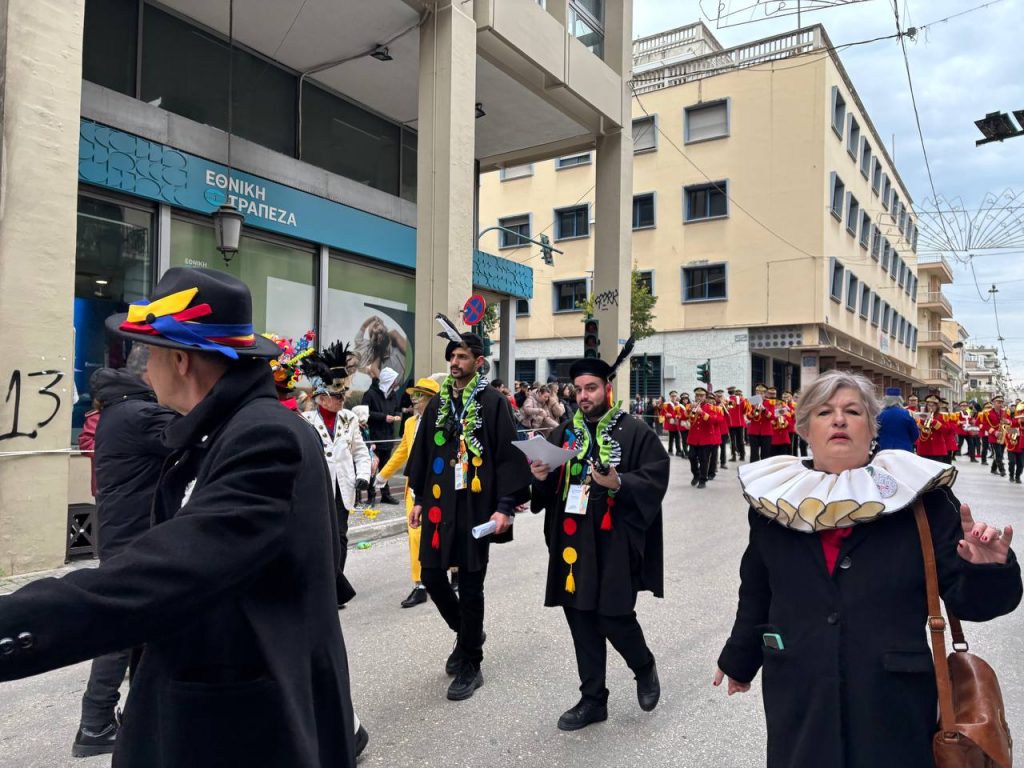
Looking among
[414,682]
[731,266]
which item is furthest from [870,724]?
[731,266]

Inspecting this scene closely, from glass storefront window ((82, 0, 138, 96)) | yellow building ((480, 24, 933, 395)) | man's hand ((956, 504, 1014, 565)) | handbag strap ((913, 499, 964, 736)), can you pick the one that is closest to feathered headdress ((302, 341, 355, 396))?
A: handbag strap ((913, 499, 964, 736))

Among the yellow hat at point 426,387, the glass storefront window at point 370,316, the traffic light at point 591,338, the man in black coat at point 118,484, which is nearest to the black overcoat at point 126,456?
the man in black coat at point 118,484

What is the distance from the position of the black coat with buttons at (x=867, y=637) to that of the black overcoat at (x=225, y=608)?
53.2 inches

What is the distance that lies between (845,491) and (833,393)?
421 mm

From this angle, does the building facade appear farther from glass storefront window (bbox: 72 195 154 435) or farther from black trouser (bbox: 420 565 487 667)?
black trouser (bbox: 420 565 487 667)

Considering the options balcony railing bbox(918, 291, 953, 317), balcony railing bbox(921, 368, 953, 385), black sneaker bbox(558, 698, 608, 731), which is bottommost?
black sneaker bbox(558, 698, 608, 731)

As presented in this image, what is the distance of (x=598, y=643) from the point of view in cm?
402

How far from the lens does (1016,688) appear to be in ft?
14.6

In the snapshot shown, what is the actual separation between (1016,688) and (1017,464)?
1547cm

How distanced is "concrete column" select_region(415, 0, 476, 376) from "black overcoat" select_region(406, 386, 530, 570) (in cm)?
648

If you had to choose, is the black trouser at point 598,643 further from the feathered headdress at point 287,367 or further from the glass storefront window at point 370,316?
the glass storefront window at point 370,316

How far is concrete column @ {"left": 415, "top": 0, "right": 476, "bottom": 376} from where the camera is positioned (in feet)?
36.4

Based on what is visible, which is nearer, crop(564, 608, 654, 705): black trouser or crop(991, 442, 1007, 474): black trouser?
crop(564, 608, 654, 705): black trouser

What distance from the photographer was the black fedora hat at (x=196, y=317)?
5.57 ft
